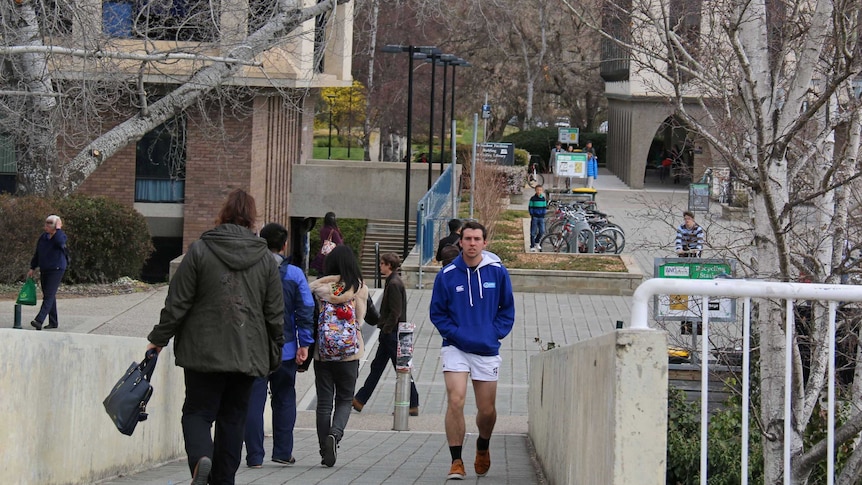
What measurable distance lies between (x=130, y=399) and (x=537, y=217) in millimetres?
21688

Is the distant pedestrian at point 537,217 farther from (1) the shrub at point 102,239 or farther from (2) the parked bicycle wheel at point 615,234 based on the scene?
(1) the shrub at point 102,239

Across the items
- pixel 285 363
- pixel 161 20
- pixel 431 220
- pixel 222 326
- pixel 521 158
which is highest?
pixel 161 20

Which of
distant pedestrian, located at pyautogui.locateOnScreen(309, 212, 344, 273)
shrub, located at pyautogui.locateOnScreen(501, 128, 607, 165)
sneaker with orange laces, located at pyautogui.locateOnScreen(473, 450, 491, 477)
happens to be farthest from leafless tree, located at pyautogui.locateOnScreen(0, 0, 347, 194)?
shrub, located at pyautogui.locateOnScreen(501, 128, 607, 165)

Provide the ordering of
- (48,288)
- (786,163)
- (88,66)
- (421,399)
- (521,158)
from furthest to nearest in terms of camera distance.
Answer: (521,158) < (88,66) < (48,288) < (421,399) < (786,163)

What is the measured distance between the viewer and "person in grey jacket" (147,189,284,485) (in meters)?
5.61

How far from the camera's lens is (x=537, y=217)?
27.0 m

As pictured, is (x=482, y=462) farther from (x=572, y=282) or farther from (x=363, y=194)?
(x=363, y=194)

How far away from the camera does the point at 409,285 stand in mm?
22516

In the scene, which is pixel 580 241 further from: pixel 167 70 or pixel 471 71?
pixel 471 71

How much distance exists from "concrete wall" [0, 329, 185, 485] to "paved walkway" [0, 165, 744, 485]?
23 centimetres

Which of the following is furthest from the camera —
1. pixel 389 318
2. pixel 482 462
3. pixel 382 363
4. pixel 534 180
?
pixel 534 180

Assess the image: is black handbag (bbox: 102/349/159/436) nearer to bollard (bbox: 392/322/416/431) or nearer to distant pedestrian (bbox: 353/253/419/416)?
distant pedestrian (bbox: 353/253/419/416)

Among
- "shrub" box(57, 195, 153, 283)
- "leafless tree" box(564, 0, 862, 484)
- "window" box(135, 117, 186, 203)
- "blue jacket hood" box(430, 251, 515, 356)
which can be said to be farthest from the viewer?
"window" box(135, 117, 186, 203)

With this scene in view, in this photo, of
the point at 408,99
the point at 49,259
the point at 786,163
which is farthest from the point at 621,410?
the point at 408,99
